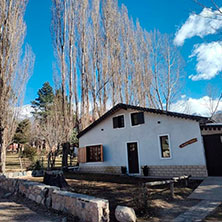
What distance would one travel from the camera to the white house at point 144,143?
8.95 metres

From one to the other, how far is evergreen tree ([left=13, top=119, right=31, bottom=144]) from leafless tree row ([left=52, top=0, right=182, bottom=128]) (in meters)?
11.6

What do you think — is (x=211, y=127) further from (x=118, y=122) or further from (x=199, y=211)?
(x=199, y=211)

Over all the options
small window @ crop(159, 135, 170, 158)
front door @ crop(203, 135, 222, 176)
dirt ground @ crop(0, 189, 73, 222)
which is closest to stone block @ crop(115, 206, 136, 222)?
dirt ground @ crop(0, 189, 73, 222)

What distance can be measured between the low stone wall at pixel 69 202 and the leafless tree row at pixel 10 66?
15.9 ft

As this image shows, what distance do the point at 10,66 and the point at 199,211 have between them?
1158cm

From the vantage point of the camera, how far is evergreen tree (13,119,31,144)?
76.2 ft

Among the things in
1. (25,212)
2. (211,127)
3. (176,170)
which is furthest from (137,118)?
(25,212)

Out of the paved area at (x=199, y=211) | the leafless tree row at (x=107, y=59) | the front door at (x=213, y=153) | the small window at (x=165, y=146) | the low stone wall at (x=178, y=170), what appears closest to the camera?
the paved area at (x=199, y=211)

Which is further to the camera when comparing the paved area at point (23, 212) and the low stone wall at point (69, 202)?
the paved area at point (23, 212)

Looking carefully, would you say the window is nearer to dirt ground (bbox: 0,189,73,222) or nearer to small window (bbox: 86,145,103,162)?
small window (bbox: 86,145,103,162)

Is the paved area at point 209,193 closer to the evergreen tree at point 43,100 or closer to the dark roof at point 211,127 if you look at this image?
the dark roof at point 211,127

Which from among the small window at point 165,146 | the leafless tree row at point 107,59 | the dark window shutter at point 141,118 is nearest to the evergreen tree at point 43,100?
the leafless tree row at point 107,59

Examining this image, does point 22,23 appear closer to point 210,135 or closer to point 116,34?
point 116,34

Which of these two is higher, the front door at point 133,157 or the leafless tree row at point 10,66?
the leafless tree row at point 10,66
